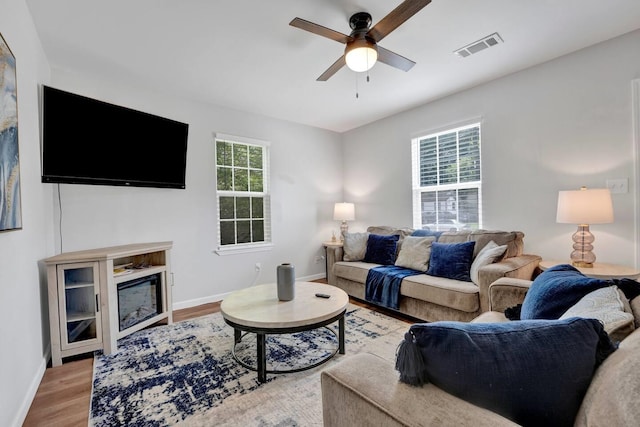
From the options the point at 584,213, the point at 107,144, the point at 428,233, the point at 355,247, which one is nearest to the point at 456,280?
the point at 428,233

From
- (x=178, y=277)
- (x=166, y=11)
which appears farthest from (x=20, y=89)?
(x=178, y=277)

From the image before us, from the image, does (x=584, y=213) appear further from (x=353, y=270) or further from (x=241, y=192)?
(x=241, y=192)

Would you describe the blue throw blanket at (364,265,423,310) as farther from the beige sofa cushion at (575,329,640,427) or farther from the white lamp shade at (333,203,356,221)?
the beige sofa cushion at (575,329,640,427)

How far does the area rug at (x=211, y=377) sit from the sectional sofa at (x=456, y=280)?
1.05ft

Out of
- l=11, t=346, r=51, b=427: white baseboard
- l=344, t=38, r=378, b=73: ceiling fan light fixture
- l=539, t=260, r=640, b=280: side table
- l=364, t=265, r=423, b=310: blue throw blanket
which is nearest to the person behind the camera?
l=11, t=346, r=51, b=427: white baseboard

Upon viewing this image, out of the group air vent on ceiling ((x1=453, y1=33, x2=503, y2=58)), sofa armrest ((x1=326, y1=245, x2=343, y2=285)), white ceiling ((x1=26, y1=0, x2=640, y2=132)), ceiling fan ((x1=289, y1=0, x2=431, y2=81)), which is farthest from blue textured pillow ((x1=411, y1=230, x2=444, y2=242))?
ceiling fan ((x1=289, y1=0, x2=431, y2=81))

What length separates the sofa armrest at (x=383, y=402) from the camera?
70 cm

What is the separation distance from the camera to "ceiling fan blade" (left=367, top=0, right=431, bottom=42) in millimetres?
1662

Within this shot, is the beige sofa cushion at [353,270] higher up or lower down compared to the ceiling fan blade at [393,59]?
lower down

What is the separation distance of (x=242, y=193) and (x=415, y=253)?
7.98 feet

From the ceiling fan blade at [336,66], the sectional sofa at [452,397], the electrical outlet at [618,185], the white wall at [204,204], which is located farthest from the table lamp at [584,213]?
the white wall at [204,204]

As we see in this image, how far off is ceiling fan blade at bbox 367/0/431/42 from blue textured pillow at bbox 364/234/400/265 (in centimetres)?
234

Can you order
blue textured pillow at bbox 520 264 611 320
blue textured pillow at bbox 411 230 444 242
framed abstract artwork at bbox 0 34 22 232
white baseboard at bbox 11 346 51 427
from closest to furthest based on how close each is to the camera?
blue textured pillow at bbox 520 264 611 320 < framed abstract artwork at bbox 0 34 22 232 < white baseboard at bbox 11 346 51 427 < blue textured pillow at bbox 411 230 444 242

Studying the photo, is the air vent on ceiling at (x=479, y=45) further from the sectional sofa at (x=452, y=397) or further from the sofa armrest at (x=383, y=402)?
the sofa armrest at (x=383, y=402)
